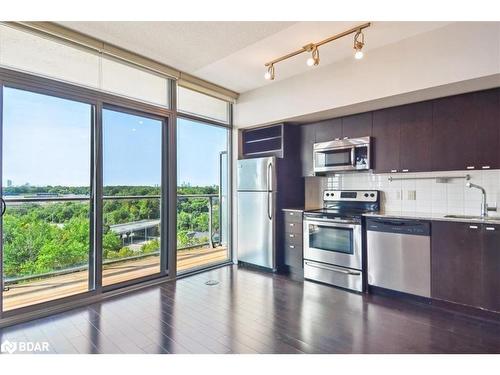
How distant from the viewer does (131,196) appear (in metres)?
3.56

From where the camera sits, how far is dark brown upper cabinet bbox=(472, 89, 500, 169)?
9.03 feet

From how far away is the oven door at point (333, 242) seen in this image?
342cm

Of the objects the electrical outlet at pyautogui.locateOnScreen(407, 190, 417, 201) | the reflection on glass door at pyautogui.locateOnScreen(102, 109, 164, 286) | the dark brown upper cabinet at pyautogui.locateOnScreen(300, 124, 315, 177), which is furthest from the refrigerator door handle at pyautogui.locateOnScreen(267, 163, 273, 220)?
the electrical outlet at pyautogui.locateOnScreen(407, 190, 417, 201)

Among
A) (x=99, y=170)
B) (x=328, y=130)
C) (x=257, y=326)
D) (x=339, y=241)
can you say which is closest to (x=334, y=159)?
(x=328, y=130)

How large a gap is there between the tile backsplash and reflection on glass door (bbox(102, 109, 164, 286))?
271 cm

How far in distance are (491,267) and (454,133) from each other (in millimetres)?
1361

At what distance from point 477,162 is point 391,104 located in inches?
42.5

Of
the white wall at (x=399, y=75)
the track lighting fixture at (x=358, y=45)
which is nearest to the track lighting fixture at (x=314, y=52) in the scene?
the track lighting fixture at (x=358, y=45)

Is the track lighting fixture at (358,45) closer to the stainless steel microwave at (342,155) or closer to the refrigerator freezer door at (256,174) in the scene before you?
the stainless steel microwave at (342,155)

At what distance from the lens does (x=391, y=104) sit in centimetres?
336

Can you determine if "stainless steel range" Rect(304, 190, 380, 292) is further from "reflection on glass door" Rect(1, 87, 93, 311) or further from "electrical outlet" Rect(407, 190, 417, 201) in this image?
"reflection on glass door" Rect(1, 87, 93, 311)

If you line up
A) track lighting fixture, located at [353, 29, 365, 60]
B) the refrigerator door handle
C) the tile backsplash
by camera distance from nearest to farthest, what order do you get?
1. track lighting fixture, located at [353, 29, 365, 60]
2. the tile backsplash
3. the refrigerator door handle
